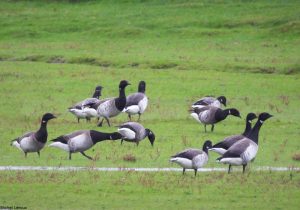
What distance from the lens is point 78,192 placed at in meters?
20.5

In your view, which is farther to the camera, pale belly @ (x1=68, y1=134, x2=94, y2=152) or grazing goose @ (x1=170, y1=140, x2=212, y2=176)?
pale belly @ (x1=68, y1=134, x2=94, y2=152)

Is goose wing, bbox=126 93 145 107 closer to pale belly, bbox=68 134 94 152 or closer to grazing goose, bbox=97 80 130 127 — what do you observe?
grazing goose, bbox=97 80 130 127

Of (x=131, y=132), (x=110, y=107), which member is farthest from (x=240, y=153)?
(x=110, y=107)

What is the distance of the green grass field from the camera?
67.5 feet

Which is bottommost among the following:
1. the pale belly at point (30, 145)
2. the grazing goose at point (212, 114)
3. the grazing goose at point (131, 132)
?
the pale belly at point (30, 145)

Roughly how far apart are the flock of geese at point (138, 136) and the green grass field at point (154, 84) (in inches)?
16.7

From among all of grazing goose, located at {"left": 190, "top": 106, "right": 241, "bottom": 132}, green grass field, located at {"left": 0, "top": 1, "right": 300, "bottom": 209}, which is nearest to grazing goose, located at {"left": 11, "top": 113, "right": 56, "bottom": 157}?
green grass field, located at {"left": 0, "top": 1, "right": 300, "bottom": 209}

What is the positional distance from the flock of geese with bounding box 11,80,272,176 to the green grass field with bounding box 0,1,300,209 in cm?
42

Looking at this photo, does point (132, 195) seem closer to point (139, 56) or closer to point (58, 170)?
point (58, 170)

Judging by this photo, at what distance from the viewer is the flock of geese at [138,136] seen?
21859mm

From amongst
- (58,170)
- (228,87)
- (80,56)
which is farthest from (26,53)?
(58,170)

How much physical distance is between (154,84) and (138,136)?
54.9 feet

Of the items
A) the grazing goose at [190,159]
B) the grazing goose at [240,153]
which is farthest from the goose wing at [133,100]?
the grazing goose at [190,159]

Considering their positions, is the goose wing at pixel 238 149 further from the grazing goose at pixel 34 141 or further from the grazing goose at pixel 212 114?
the grazing goose at pixel 212 114
